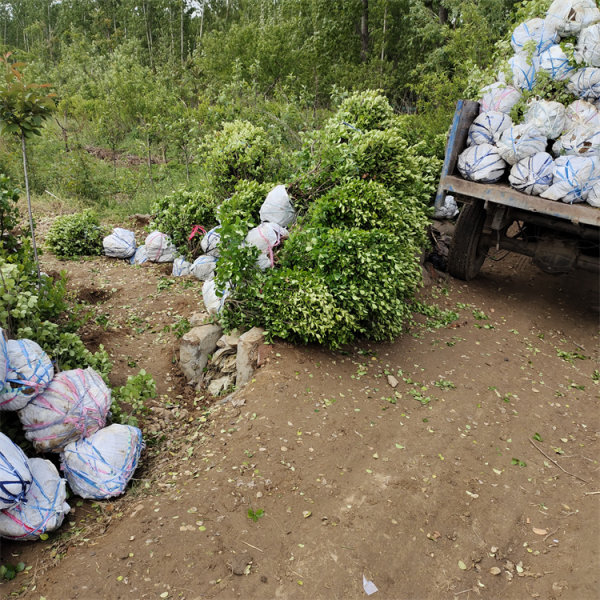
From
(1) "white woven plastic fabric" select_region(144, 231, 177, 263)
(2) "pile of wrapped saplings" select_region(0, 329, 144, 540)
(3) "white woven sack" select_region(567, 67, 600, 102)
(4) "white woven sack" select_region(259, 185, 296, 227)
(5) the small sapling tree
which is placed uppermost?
(3) "white woven sack" select_region(567, 67, 600, 102)

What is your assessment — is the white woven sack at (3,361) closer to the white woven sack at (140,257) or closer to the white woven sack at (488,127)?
the white woven sack at (140,257)

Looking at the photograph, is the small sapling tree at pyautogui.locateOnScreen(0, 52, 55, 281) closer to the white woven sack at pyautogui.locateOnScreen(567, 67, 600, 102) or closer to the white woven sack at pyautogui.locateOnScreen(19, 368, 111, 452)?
the white woven sack at pyautogui.locateOnScreen(19, 368, 111, 452)

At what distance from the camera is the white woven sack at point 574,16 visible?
4613mm

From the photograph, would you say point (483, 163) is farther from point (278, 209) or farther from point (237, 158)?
point (237, 158)

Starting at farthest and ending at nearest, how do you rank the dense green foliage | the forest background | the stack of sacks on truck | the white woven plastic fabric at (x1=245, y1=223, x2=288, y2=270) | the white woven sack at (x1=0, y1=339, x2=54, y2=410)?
the forest background < the white woven plastic fabric at (x1=245, y1=223, x2=288, y2=270) < the stack of sacks on truck < the dense green foliage < the white woven sack at (x1=0, y1=339, x2=54, y2=410)

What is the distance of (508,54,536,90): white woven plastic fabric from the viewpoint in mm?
4879

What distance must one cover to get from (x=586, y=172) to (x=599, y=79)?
3.12 ft

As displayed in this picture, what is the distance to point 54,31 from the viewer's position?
112 feet

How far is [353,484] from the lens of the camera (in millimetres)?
3039

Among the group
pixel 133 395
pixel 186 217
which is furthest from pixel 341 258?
pixel 186 217

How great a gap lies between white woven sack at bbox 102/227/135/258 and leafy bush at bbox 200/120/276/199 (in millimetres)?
1533

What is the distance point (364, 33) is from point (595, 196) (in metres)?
13.8

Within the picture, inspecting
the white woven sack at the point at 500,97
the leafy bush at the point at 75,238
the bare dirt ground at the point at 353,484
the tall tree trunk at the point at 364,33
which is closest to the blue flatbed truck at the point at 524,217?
the white woven sack at the point at 500,97

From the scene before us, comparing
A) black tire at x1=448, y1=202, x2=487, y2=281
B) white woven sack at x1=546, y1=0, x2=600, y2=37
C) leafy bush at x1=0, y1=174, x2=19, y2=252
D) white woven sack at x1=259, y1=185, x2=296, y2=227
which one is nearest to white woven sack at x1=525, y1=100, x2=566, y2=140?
white woven sack at x1=546, y1=0, x2=600, y2=37
